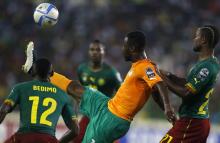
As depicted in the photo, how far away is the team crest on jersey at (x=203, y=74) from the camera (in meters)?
7.68

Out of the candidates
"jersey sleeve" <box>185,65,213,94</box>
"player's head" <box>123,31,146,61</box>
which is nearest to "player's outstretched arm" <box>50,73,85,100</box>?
"player's head" <box>123,31,146,61</box>

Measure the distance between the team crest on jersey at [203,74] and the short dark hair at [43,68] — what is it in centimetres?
185

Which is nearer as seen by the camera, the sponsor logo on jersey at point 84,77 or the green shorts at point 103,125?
the green shorts at point 103,125

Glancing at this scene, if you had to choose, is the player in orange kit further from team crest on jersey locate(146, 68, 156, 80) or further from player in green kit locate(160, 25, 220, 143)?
player in green kit locate(160, 25, 220, 143)

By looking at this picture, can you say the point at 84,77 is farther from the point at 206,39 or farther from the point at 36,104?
the point at 206,39

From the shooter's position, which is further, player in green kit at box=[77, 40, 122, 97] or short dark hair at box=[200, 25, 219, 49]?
player in green kit at box=[77, 40, 122, 97]

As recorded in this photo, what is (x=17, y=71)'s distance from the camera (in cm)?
1719

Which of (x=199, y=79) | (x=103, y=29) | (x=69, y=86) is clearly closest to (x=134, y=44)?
(x=199, y=79)

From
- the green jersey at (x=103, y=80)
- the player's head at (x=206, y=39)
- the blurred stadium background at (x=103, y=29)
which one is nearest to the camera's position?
the player's head at (x=206, y=39)

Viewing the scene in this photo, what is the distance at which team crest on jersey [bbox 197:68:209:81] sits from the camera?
7.68 m

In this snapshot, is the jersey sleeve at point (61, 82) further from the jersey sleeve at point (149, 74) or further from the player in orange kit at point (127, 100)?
the jersey sleeve at point (149, 74)

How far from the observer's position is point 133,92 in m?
7.58

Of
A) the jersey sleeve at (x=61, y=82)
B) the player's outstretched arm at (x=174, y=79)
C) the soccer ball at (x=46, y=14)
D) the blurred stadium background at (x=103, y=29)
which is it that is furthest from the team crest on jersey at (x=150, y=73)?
the blurred stadium background at (x=103, y=29)

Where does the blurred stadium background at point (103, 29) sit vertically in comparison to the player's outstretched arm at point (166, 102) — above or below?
above
